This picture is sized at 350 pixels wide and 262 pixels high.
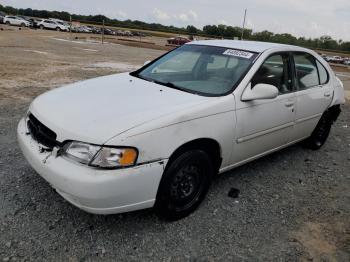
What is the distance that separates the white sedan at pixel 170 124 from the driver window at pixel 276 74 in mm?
12

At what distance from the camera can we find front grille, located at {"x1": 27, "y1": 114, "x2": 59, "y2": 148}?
2.91 metres

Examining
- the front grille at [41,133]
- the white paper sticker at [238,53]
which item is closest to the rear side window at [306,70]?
the white paper sticker at [238,53]

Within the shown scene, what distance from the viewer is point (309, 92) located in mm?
4609

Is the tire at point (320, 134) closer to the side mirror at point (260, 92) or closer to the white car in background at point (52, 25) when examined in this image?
the side mirror at point (260, 92)

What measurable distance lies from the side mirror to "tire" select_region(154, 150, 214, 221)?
29.7 inches

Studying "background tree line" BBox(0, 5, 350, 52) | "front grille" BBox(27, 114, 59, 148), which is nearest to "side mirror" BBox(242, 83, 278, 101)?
"front grille" BBox(27, 114, 59, 148)

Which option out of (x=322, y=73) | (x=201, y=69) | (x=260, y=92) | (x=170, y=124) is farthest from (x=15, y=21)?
(x=170, y=124)

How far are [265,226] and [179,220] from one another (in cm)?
82

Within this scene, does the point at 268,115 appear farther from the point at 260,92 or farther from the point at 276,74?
the point at 276,74

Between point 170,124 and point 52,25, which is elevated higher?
point 52,25

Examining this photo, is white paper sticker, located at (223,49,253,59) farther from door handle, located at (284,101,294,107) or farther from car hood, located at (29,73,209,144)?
car hood, located at (29,73,209,144)

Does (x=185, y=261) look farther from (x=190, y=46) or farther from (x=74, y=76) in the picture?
(x=74, y=76)

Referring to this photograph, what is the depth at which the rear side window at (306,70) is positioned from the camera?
4.54 metres

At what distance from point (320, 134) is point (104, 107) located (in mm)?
3764
